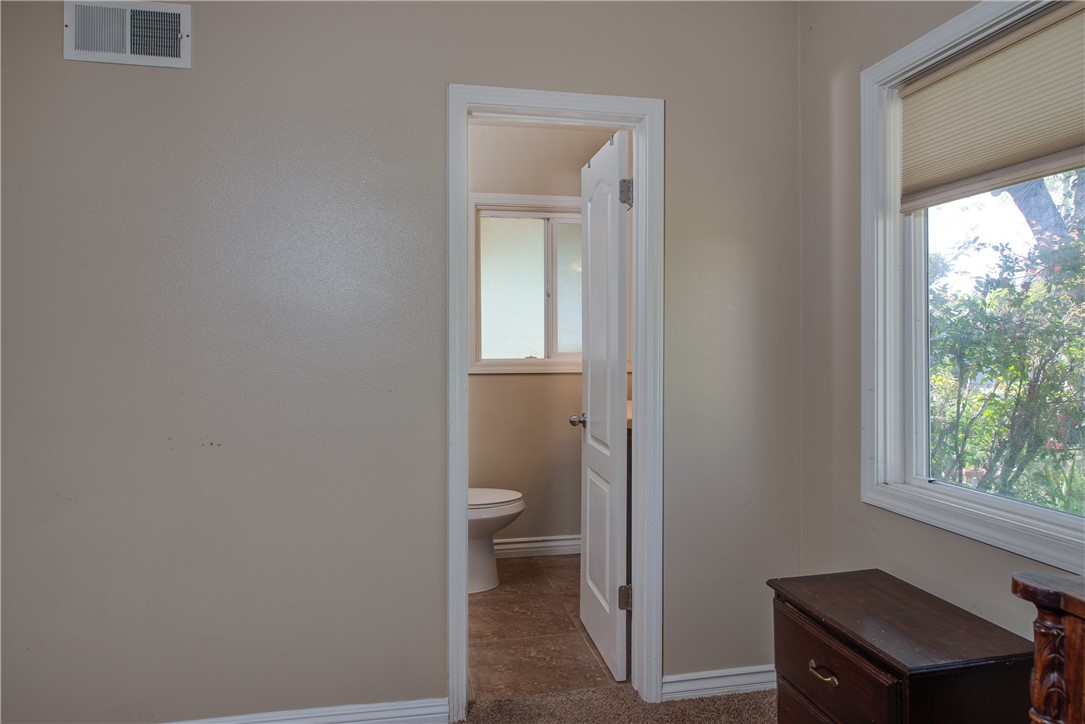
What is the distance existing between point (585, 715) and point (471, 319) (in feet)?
7.65

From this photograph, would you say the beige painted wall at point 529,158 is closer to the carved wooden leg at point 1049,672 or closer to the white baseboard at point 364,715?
the white baseboard at point 364,715

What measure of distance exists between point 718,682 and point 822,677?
3.03 feet

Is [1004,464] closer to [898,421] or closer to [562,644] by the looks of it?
[898,421]

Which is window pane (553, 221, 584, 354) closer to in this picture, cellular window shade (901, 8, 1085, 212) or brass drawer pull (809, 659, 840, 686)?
cellular window shade (901, 8, 1085, 212)

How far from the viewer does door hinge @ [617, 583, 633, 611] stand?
8.50 feet

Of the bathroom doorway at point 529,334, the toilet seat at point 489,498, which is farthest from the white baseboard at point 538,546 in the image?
the toilet seat at point 489,498

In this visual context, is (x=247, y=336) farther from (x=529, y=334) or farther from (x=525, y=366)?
(x=529, y=334)

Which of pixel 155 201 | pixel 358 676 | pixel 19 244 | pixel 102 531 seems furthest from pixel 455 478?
pixel 19 244

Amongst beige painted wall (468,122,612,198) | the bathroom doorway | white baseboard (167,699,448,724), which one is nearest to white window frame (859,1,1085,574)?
white baseboard (167,699,448,724)

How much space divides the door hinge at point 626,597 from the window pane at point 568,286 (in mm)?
1937

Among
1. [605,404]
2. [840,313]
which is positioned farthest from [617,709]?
[840,313]

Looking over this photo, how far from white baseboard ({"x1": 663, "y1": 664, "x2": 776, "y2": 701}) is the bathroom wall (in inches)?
71.9

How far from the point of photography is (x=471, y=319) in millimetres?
4133

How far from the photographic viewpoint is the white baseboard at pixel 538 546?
4219mm
